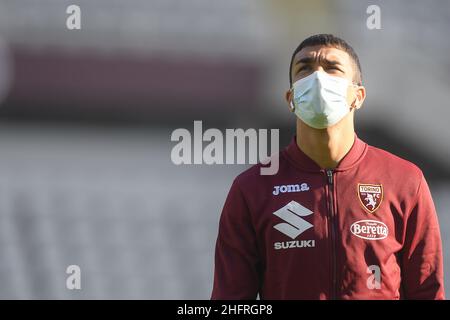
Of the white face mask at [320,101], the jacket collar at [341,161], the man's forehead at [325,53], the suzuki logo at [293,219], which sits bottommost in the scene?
the suzuki logo at [293,219]

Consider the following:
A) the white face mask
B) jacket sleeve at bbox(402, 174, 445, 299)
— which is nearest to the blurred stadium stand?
the white face mask

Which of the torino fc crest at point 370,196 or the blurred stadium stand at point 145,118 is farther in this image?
the blurred stadium stand at point 145,118

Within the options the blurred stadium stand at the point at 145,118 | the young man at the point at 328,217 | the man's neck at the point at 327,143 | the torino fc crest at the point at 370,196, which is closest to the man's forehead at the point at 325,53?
the young man at the point at 328,217

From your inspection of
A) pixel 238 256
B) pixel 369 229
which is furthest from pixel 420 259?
pixel 238 256

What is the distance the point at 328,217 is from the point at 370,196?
84 mm

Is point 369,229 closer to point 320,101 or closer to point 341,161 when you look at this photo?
point 341,161

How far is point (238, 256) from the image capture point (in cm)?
159

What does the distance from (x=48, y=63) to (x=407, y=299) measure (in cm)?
261

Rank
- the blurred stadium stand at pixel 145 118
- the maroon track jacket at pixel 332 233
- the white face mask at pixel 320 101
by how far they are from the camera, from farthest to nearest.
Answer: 1. the blurred stadium stand at pixel 145 118
2. the white face mask at pixel 320 101
3. the maroon track jacket at pixel 332 233

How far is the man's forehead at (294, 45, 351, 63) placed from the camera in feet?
5.26

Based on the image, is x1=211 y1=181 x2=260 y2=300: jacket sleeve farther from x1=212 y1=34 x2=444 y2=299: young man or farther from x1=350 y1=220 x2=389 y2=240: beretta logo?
x1=350 y1=220 x2=389 y2=240: beretta logo

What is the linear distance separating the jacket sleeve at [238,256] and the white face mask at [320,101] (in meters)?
0.19

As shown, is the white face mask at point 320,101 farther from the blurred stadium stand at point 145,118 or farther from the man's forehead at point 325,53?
the blurred stadium stand at point 145,118

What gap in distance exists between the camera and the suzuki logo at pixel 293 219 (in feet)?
5.04
